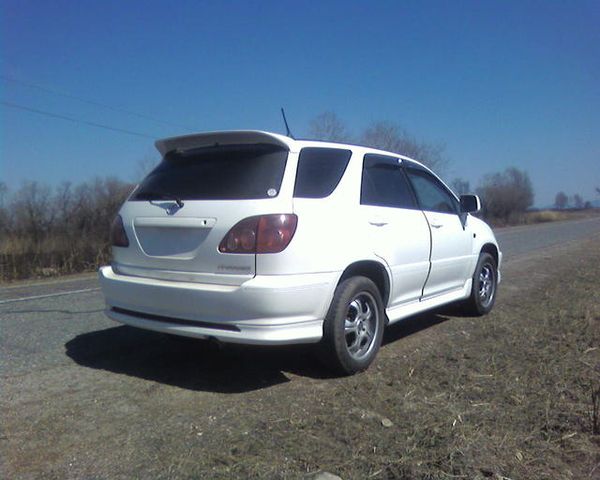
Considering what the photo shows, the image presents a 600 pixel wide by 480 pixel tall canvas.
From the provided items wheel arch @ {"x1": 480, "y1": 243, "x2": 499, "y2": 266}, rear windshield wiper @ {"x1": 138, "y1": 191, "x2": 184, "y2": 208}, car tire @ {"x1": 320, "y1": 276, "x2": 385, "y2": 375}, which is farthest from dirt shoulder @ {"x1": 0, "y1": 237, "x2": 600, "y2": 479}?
A: wheel arch @ {"x1": 480, "y1": 243, "x2": 499, "y2": 266}

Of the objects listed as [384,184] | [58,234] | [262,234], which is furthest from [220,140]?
[58,234]

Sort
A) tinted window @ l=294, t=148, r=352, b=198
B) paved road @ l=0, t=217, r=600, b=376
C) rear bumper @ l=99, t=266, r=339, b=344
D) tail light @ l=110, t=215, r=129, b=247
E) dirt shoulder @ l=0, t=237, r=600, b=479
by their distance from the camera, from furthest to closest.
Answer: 1. paved road @ l=0, t=217, r=600, b=376
2. tail light @ l=110, t=215, r=129, b=247
3. tinted window @ l=294, t=148, r=352, b=198
4. rear bumper @ l=99, t=266, r=339, b=344
5. dirt shoulder @ l=0, t=237, r=600, b=479

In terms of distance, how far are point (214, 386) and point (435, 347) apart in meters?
2.11

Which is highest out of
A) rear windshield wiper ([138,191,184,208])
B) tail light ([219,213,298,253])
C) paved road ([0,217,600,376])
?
rear windshield wiper ([138,191,184,208])

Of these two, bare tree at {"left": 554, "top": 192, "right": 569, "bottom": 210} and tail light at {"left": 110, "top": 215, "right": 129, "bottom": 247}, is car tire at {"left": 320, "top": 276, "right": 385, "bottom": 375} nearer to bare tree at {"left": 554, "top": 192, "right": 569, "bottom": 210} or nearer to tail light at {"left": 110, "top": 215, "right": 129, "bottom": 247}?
tail light at {"left": 110, "top": 215, "right": 129, "bottom": 247}

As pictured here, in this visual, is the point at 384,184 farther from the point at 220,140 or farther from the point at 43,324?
the point at 43,324

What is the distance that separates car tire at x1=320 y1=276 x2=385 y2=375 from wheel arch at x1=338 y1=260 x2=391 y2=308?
0.24 ft

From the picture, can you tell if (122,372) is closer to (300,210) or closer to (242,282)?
(242,282)

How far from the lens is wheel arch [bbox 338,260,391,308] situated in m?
3.91

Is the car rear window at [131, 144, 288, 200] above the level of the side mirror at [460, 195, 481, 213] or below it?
above

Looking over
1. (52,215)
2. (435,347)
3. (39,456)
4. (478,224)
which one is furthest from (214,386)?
(52,215)

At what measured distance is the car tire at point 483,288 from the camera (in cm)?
596

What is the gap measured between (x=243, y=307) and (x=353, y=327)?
992 millimetres

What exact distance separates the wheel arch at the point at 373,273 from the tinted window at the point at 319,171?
597 millimetres
